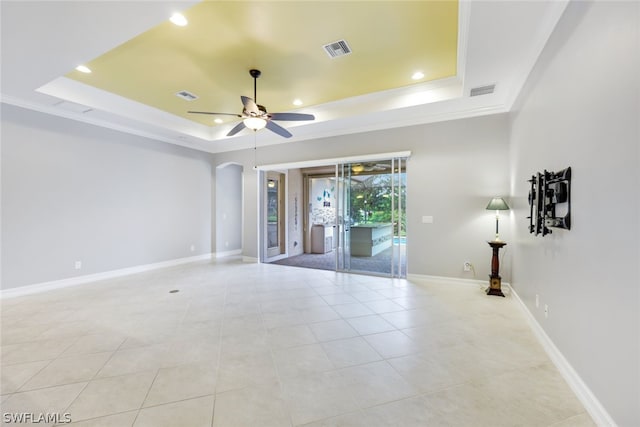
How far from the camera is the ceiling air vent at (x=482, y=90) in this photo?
12.2 feet

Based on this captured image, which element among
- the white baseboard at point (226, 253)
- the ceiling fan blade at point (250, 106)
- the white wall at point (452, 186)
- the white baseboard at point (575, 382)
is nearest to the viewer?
the white baseboard at point (575, 382)

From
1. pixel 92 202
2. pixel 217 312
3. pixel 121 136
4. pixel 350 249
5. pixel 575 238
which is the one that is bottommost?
pixel 217 312

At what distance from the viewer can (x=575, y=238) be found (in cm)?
203

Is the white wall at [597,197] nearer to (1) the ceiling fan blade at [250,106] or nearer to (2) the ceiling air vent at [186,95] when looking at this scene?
(1) the ceiling fan blade at [250,106]

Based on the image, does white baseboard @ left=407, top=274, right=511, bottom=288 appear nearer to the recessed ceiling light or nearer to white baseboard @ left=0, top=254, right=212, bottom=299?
the recessed ceiling light

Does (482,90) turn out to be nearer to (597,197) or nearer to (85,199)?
(597,197)

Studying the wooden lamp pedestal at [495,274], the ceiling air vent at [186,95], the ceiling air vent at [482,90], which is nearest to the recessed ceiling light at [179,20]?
the ceiling air vent at [186,95]

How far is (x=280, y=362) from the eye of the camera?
7.75ft

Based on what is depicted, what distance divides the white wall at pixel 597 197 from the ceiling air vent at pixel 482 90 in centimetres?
105

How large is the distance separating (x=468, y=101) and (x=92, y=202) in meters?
6.93

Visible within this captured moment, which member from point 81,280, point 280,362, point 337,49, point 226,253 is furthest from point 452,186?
point 81,280

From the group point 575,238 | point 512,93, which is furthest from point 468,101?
point 575,238

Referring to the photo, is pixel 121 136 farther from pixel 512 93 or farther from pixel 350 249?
pixel 512 93

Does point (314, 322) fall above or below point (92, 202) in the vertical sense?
below
